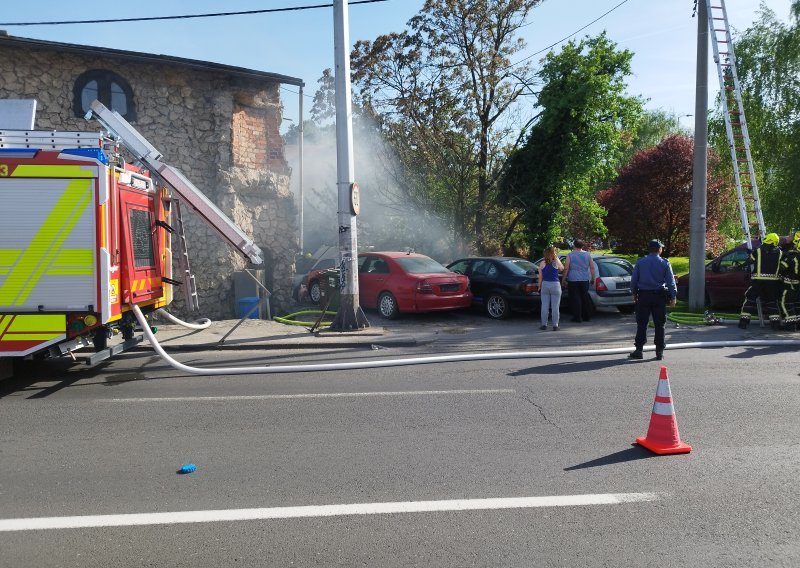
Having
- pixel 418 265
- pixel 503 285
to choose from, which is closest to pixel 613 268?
pixel 503 285

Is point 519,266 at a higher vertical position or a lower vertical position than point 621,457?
higher

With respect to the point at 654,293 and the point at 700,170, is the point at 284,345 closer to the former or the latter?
the point at 654,293

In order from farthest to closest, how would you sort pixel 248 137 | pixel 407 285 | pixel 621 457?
1. pixel 248 137
2. pixel 407 285
3. pixel 621 457

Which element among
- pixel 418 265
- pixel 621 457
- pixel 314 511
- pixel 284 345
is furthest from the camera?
pixel 418 265

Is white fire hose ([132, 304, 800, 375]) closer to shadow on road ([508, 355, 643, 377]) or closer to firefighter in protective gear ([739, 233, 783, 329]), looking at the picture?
shadow on road ([508, 355, 643, 377])

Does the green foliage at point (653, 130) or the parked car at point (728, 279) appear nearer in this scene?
the parked car at point (728, 279)

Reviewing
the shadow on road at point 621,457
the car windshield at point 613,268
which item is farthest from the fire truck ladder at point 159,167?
the car windshield at point 613,268

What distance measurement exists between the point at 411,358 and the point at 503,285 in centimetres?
509

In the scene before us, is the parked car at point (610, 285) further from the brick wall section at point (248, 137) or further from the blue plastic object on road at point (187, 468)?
the blue plastic object on road at point (187, 468)

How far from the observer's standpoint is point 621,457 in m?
5.23

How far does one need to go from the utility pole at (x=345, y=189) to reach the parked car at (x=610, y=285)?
5.01 m

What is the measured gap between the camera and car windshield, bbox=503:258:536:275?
47.2 feet

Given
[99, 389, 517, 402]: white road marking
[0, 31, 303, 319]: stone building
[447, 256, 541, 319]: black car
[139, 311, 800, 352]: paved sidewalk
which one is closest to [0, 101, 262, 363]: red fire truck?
[99, 389, 517, 402]: white road marking

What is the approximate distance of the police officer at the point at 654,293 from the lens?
31.4ft
